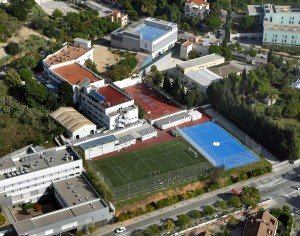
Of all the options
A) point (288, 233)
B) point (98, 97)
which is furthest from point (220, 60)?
point (288, 233)

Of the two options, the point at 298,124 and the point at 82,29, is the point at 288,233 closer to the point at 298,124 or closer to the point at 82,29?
the point at 298,124

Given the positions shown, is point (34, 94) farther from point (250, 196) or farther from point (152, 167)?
point (250, 196)

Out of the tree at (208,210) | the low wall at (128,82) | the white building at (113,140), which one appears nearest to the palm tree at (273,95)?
the white building at (113,140)

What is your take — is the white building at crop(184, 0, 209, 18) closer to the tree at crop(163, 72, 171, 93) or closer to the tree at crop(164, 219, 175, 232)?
the tree at crop(163, 72, 171, 93)

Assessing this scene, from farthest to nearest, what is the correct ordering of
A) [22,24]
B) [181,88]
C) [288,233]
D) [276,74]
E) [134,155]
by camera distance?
[22,24], [276,74], [181,88], [134,155], [288,233]

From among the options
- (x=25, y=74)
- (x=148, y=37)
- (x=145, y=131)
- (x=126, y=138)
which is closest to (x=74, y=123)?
(x=126, y=138)

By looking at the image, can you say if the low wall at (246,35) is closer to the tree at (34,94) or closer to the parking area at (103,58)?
the parking area at (103,58)
